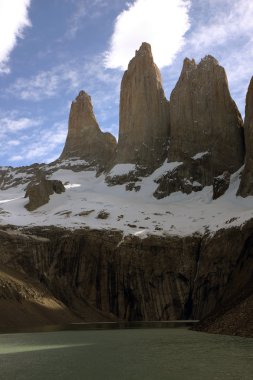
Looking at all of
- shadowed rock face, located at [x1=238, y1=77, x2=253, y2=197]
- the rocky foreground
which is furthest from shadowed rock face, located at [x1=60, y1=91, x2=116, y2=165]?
shadowed rock face, located at [x1=238, y1=77, x2=253, y2=197]

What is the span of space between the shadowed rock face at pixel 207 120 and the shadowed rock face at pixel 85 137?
3778 cm

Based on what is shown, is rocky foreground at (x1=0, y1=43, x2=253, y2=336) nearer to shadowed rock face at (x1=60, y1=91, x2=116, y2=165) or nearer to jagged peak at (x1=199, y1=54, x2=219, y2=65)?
jagged peak at (x1=199, y1=54, x2=219, y2=65)

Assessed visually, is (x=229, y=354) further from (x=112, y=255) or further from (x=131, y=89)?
(x=131, y=89)

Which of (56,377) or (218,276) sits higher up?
(56,377)

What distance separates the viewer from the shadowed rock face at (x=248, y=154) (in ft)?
323

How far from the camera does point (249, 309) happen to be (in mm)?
35969

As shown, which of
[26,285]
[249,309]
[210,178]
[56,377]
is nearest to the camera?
[56,377]

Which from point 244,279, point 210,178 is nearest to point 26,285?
point 244,279

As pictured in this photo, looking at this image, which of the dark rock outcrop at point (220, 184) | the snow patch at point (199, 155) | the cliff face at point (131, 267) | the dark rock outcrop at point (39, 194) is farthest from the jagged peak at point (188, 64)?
the cliff face at point (131, 267)

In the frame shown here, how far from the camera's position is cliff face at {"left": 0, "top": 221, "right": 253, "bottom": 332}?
75.7 metres

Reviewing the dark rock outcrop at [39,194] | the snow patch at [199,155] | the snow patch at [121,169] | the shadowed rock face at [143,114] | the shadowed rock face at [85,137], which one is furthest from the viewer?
the shadowed rock face at [85,137]

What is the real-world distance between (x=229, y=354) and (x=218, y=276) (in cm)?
5472

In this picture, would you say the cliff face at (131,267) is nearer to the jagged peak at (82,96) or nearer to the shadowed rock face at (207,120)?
the shadowed rock face at (207,120)

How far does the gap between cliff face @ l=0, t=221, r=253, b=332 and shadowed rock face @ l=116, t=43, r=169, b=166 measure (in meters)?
47.5
